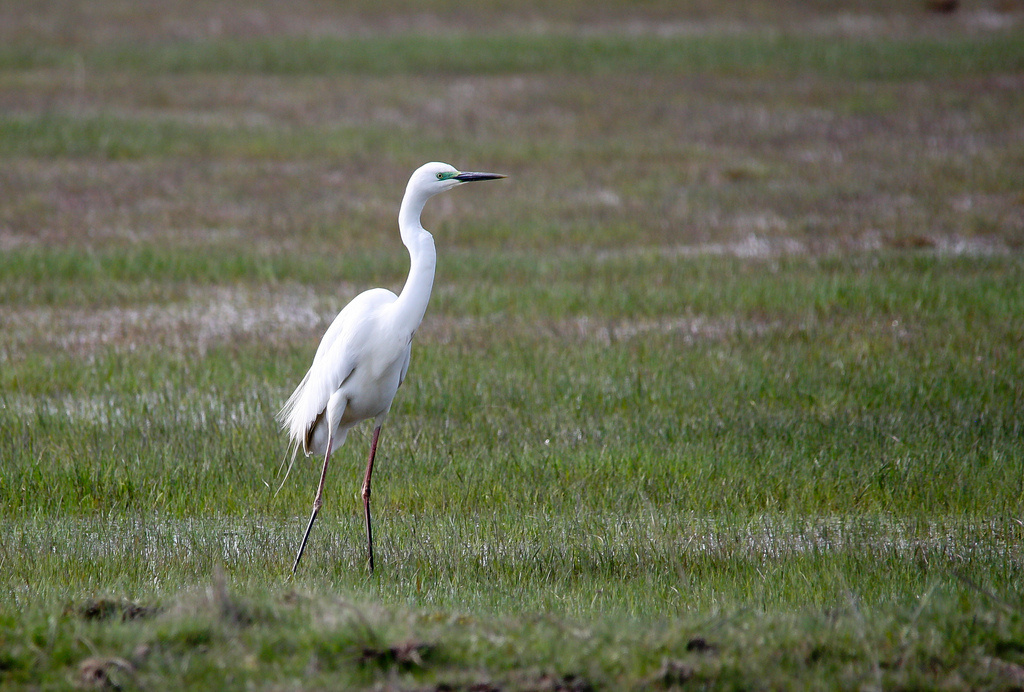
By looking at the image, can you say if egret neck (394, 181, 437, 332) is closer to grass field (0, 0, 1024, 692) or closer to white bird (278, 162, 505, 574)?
white bird (278, 162, 505, 574)

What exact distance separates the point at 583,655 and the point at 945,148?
17.4 metres

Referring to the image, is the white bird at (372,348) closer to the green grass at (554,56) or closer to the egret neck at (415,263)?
the egret neck at (415,263)

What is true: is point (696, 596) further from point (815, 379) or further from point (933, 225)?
point (933, 225)

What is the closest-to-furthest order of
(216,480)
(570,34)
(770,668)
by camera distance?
(770,668) < (216,480) < (570,34)

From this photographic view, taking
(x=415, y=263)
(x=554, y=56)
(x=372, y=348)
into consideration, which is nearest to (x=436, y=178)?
(x=415, y=263)

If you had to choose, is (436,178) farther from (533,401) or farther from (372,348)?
(533,401)

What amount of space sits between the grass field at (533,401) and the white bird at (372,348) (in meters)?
0.57

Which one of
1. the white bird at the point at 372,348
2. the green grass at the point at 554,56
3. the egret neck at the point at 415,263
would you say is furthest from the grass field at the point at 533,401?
the green grass at the point at 554,56

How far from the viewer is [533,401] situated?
306 inches

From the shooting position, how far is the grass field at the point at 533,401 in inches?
151

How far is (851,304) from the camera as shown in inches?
399

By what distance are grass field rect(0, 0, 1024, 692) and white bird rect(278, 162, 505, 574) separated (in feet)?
1.88

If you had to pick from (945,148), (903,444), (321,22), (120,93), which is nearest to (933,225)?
(945,148)

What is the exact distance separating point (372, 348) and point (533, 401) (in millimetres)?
2340
